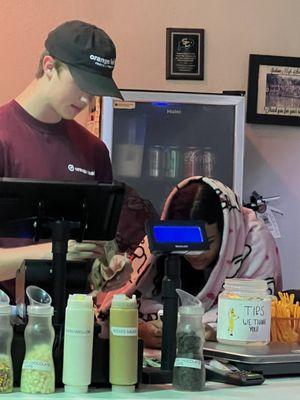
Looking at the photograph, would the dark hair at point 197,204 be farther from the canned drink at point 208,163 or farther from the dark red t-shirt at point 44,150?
the canned drink at point 208,163

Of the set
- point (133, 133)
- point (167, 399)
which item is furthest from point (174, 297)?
point (133, 133)

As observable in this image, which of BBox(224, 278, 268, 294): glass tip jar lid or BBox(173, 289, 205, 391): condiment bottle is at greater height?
BBox(224, 278, 268, 294): glass tip jar lid

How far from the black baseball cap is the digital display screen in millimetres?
893

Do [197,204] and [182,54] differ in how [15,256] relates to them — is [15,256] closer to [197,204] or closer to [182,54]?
[197,204]

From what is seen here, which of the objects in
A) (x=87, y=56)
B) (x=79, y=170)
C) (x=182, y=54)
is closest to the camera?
(x=87, y=56)

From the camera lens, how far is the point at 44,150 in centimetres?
220

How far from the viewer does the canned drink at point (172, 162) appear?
10.2 feet

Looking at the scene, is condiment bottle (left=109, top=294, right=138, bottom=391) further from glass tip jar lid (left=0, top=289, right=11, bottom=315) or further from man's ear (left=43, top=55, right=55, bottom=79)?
man's ear (left=43, top=55, right=55, bottom=79)

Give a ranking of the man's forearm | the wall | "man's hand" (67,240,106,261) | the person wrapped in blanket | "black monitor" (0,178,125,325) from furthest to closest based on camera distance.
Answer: the wall
the person wrapped in blanket
the man's forearm
"man's hand" (67,240,106,261)
"black monitor" (0,178,125,325)

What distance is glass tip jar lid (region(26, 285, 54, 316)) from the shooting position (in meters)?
1.20

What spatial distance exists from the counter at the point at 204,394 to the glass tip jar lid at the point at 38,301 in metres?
0.13

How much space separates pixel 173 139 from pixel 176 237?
6.06 feet

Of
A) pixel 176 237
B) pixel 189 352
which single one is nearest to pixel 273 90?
pixel 176 237

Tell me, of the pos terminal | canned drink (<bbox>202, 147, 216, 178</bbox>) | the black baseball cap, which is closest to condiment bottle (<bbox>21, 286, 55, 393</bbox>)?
the pos terminal
